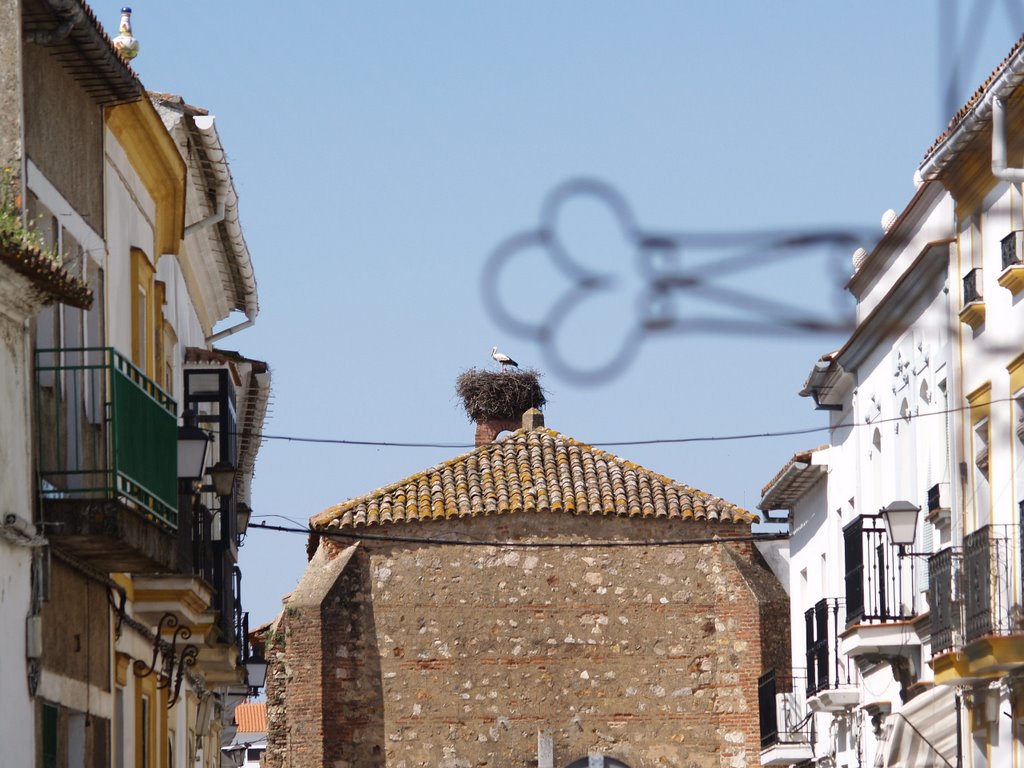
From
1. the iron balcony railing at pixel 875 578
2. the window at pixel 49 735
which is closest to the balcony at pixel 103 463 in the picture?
the window at pixel 49 735

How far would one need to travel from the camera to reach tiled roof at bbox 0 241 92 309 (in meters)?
10.3

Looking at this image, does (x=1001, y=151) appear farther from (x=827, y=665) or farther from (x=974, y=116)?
(x=827, y=665)

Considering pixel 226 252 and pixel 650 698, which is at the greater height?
pixel 226 252

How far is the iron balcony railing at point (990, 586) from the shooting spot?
51.8ft

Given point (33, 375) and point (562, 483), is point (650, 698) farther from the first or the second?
point (33, 375)

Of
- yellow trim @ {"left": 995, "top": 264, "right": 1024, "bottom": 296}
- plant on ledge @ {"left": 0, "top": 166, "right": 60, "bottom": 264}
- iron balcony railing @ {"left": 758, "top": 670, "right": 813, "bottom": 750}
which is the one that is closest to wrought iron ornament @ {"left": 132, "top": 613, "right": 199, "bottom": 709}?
plant on ledge @ {"left": 0, "top": 166, "right": 60, "bottom": 264}

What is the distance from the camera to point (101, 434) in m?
12.3

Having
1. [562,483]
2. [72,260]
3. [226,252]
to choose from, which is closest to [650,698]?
[562,483]

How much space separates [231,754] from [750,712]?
10560 mm

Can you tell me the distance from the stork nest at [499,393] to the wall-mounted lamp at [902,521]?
70.6 feet

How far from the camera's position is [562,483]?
33781mm

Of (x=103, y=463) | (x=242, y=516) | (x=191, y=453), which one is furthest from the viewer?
(x=242, y=516)

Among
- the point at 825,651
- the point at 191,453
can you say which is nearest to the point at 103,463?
the point at 191,453

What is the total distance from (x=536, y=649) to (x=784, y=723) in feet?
16.3
